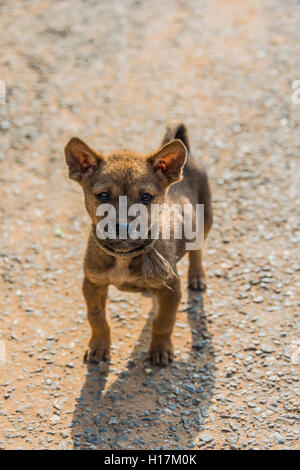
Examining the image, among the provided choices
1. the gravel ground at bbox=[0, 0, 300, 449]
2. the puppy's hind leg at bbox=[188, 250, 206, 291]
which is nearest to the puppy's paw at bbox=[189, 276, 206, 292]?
the puppy's hind leg at bbox=[188, 250, 206, 291]

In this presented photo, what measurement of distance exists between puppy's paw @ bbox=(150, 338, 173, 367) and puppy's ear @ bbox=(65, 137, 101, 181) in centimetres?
190

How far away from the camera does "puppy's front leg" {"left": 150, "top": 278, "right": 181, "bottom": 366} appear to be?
5.27m

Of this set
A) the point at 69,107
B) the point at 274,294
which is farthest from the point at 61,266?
the point at 69,107

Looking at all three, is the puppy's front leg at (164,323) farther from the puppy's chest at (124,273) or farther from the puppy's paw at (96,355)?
the puppy's paw at (96,355)

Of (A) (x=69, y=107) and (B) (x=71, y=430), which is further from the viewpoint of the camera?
(A) (x=69, y=107)

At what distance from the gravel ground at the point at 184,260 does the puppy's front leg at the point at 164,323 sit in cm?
14

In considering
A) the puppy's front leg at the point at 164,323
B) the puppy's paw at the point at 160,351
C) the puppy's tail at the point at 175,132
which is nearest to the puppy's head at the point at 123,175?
the puppy's front leg at the point at 164,323

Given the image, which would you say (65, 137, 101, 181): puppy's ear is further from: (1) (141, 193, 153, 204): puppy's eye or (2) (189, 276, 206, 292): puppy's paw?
(2) (189, 276, 206, 292): puppy's paw

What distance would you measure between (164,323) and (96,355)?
858 millimetres

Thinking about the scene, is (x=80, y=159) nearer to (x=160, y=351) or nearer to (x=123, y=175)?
(x=123, y=175)

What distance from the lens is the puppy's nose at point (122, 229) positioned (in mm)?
4512

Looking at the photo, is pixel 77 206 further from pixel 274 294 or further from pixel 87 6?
pixel 87 6

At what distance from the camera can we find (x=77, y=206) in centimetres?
802

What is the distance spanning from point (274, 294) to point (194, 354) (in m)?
1.32
